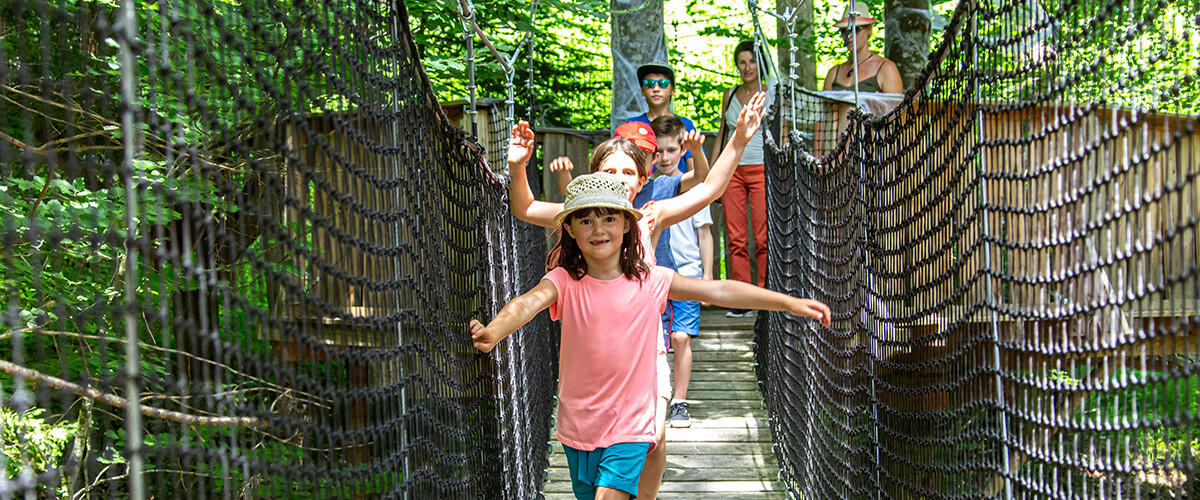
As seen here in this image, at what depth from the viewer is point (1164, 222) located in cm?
124

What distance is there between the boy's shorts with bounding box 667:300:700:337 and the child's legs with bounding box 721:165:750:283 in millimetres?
1537

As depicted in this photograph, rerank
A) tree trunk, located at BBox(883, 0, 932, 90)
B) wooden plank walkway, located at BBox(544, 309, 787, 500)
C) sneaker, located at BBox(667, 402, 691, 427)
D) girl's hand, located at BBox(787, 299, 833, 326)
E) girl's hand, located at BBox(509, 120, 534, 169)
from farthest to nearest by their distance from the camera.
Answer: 1. tree trunk, located at BBox(883, 0, 932, 90)
2. sneaker, located at BBox(667, 402, 691, 427)
3. wooden plank walkway, located at BBox(544, 309, 787, 500)
4. girl's hand, located at BBox(509, 120, 534, 169)
5. girl's hand, located at BBox(787, 299, 833, 326)

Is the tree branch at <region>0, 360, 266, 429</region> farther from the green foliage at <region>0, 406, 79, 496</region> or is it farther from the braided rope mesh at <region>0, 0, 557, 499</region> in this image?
the green foliage at <region>0, 406, 79, 496</region>

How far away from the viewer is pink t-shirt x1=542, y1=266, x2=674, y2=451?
2.40 metres

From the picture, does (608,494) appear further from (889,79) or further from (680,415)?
(889,79)

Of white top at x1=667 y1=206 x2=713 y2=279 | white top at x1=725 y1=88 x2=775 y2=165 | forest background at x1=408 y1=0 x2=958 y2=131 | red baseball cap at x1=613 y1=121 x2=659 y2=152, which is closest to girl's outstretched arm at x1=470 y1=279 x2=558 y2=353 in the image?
red baseball cap at x1=613 y1=121 x2=659 y2=152

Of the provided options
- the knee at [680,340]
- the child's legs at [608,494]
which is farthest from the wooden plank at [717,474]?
the child's legs at [608,494]

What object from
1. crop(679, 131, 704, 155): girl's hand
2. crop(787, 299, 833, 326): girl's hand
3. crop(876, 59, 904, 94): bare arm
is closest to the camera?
crop(787, 299, 833, 326): girl's hand

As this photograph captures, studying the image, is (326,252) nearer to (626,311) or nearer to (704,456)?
(626,311)

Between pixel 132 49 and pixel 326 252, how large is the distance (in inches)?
22.7

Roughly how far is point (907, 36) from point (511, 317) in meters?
5.38

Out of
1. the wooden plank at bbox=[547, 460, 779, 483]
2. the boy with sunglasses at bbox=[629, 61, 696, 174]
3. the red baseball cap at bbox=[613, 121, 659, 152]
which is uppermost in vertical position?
the boy with sunglasses at bbox=[629, 61, 696, 174]

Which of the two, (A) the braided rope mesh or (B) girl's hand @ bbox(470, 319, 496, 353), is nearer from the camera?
(A) the braided rope mesh

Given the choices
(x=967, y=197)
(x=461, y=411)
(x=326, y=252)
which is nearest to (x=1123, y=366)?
(x=967, y=197)
